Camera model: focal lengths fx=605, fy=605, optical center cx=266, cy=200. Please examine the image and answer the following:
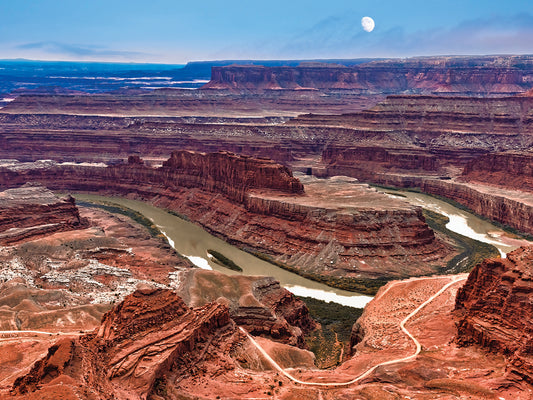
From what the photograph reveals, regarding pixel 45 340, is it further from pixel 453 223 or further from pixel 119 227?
pixel 453 223

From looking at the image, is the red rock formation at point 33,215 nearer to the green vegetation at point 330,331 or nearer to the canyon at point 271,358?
the green vegetation at point 330,331

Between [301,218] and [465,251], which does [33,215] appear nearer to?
[301,218]

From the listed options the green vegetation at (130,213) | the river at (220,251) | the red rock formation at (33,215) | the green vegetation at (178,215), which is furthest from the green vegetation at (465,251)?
the red rock formation at (33,215)

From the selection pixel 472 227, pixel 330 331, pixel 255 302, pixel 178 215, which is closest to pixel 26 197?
pixel 178 215

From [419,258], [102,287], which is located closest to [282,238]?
[419,258]

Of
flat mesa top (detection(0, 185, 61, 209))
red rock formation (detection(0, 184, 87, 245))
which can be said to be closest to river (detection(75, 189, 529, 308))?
red rock formation (detection(0, 184, 87, 245))
